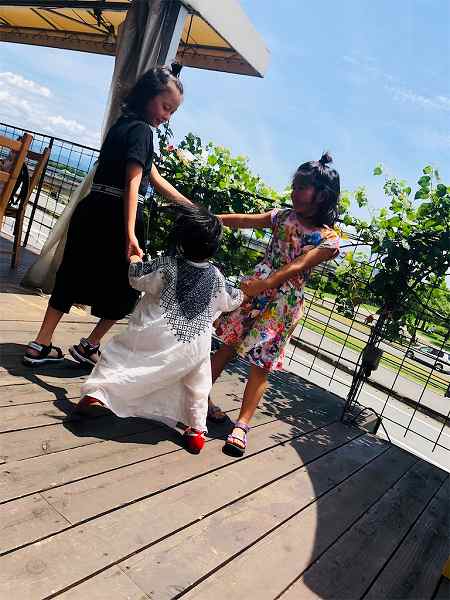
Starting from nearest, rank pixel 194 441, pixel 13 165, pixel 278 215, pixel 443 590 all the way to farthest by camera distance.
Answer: pixel 443 590
pixel 194 441
pixel 278 215
pixel 13 165

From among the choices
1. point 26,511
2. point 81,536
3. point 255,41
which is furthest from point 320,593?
point 255,41

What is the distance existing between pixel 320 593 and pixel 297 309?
1312 millimetres

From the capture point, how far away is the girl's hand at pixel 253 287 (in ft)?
7.39

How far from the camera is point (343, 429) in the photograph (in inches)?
126

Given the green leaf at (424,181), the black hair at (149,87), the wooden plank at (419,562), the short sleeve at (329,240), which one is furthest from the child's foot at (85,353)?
the green leaf at (424,181)

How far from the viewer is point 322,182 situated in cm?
223

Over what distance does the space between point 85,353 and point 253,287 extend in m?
1.03

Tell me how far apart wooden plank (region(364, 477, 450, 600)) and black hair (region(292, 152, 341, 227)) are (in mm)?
1516

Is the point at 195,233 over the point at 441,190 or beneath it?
beneath

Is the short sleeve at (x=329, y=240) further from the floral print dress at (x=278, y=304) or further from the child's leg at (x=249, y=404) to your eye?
the child's leg at (x=249, y=404)

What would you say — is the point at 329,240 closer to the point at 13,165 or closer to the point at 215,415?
the point at 215,415

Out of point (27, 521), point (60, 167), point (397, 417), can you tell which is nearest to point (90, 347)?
point (27, 521)

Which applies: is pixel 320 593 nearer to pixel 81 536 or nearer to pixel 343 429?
pixel 81 536

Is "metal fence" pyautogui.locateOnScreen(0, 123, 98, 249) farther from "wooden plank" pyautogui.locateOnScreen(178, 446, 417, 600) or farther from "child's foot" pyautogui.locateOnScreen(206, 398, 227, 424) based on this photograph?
"wooden plank" pyautogui.locateOnScreen(178, 446, 417, 600)
